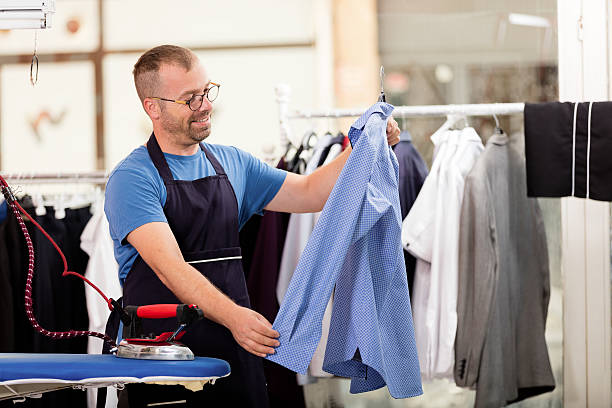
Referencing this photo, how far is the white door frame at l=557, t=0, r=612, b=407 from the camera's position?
10.4 feet

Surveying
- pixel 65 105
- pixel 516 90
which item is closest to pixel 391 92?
pixel 516 90

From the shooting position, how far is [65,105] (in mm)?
3879

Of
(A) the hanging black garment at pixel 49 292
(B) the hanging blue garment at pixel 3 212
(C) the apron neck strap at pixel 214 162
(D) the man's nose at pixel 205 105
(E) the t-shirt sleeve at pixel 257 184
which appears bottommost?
(A) the hanging black garment at pixel 49 292

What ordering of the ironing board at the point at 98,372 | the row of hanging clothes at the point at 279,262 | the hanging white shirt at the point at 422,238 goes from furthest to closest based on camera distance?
the row of hanging clothes at the point at 279,262
the hanging white shirt at the point at 422,238
the ironing board at the point at 98,372

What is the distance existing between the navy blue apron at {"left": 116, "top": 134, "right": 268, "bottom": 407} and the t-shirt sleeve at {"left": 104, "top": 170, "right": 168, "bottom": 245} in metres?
0.07

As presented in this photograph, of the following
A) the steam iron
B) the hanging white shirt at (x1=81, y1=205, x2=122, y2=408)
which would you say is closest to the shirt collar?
the steam iron

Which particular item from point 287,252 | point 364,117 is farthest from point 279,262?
point 364,117

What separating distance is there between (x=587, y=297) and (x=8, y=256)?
2.31 m

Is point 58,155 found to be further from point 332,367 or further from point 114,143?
point 332,367

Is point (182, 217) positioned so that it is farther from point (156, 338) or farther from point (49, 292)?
point (49, 292)

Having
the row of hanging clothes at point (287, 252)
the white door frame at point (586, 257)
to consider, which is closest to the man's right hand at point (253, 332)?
the row of hanging clothes at point (287, 252)

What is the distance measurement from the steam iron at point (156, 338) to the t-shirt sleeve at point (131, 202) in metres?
0.28

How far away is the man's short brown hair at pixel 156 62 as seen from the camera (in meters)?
2.05

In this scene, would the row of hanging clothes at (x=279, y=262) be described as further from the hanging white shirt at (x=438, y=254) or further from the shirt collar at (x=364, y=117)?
the shirt collar at (x=364, y=117)
